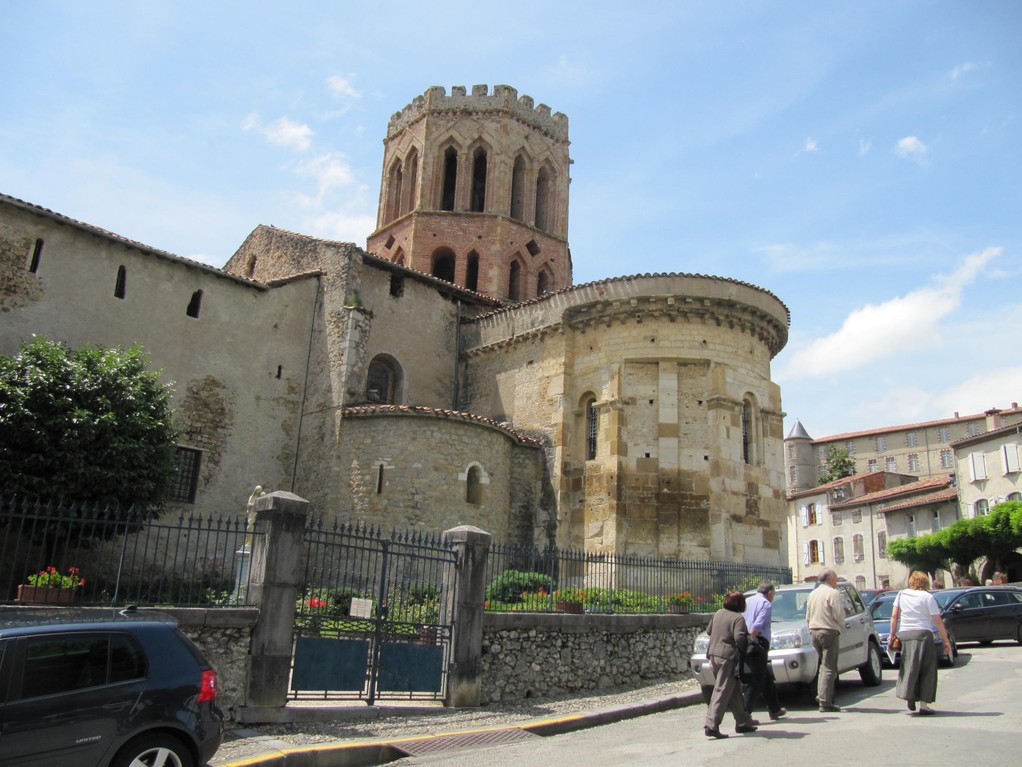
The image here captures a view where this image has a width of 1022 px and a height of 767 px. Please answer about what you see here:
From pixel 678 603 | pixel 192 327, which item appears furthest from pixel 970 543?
pixel 192 327

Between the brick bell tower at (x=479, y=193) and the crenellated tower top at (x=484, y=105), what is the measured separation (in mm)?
40

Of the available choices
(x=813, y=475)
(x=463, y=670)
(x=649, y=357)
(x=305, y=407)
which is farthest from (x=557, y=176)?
(x=813, y=475)

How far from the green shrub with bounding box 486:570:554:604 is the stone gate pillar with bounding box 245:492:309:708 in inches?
157

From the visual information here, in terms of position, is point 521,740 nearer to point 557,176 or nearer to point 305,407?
point 305,407

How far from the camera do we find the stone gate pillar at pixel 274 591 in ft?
30.4

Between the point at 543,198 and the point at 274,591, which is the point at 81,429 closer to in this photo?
the point at 274,591

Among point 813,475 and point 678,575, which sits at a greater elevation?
point 813,475

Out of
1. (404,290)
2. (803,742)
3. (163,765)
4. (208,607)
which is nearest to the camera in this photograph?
(163,765)

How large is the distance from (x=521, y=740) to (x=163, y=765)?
4.39 metres

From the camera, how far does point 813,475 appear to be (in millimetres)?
74750

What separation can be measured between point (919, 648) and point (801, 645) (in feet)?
5.85

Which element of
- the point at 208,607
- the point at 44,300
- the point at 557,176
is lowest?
the point at 208,607

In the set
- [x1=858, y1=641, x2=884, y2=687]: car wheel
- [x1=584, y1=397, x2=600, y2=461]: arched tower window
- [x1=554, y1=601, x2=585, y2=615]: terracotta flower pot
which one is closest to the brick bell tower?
[x1=584, y1=397, x2=600, y2=461]: arched tower window

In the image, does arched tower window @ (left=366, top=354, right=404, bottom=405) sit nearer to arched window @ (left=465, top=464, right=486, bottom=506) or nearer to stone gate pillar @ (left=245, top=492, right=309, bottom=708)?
arched window @ (left=465, top=464, right=486, bottom=506)
